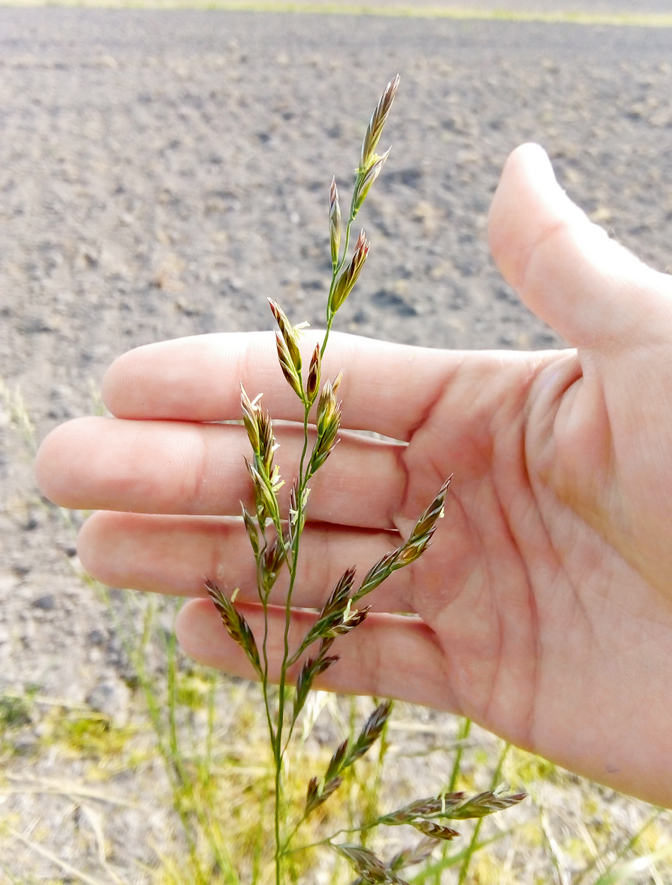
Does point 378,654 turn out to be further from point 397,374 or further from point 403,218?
point 403,218

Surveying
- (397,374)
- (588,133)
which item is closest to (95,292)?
(397,374)

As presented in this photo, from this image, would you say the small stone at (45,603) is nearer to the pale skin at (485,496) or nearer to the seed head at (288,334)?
the pale skin at (485,496)

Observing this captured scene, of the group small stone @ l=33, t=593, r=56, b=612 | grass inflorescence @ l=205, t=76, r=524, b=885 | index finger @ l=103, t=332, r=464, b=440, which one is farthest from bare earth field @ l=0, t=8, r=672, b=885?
grass inflorescence @ l=205, t=76, r=524, b=885

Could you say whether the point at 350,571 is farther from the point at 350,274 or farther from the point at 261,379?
the point at 261,379

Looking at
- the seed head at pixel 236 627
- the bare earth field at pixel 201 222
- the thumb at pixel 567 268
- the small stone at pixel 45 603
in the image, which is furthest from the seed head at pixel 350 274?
the small stone at pixel 45 603

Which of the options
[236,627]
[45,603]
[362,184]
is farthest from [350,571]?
[45,603]

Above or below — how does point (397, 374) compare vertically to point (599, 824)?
above
